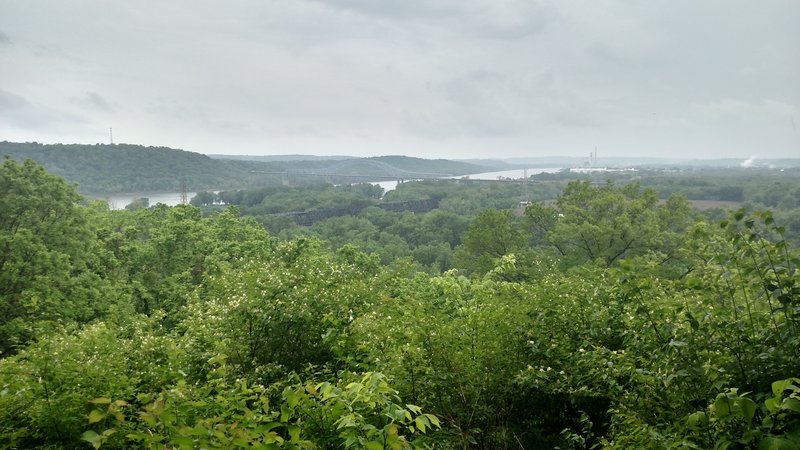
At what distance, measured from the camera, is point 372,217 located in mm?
94375

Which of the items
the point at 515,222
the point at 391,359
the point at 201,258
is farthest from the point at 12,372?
the point at 515,222

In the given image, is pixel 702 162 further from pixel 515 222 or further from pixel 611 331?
pixel 611 331

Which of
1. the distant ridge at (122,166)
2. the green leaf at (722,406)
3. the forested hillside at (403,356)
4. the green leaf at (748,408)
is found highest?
the distant ridge at (122,166)

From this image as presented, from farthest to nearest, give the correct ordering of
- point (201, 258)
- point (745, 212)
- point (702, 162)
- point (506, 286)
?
point (702, 162) < point (201, 258) < point (506, 286) < point (745, 212)

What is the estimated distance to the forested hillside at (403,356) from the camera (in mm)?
3650

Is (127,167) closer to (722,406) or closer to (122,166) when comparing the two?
(122,166)

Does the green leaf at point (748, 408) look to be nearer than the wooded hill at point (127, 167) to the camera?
Yes

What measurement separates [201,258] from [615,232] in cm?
2424

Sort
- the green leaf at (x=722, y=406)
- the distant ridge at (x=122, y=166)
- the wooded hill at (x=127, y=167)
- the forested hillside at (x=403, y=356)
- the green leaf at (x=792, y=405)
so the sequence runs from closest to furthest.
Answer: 1. the green leaf at (x=792, y=405)
2. the green leaf at (x=722, y=406)
3. the forested hillside at (x=403, y=356)
4. the wooded hill at (x=127, y=167)
5. the distant ridge at (x=122, y=166)

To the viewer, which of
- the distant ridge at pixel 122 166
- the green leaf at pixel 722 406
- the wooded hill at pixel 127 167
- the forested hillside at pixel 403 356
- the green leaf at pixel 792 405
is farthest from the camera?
the distant ridge at pixel 122 166

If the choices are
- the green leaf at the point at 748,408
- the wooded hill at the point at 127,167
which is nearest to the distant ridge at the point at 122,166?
the wooded hill at the point at 127,167

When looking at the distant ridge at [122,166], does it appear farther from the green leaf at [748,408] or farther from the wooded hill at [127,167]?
the green leaf at [748,408]

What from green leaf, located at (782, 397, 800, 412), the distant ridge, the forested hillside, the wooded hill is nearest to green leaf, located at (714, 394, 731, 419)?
the forested hillside

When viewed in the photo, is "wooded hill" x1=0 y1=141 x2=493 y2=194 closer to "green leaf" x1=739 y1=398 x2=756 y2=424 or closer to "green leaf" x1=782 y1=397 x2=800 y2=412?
"green leaf" x1=739 y1=398 x2=756 y2=424
